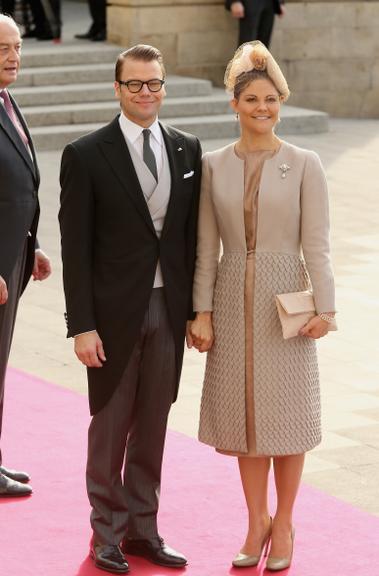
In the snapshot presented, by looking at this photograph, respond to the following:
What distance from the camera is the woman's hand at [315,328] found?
18.3 ft

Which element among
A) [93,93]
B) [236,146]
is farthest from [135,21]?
[236,146]

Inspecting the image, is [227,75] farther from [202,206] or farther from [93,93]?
[93,93]

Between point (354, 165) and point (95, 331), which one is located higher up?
point (95, 331)

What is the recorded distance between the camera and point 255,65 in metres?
5.55

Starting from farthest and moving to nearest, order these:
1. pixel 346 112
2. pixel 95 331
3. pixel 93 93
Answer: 1. pixel 346 112
2. pixel 93 93
3. pixel 95 331

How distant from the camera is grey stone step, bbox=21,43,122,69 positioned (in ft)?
59.9

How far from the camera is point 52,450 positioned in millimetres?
7180

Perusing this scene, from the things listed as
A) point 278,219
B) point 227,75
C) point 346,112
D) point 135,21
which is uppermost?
point 227,75

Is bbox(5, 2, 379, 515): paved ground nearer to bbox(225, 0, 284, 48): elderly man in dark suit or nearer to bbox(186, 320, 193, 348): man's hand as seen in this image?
bbox(186, 320, 193, 348): man's hand

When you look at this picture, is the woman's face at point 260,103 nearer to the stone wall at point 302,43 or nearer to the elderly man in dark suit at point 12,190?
the elderly man in dark suit at point 12,190

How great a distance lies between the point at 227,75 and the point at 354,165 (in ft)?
35.0

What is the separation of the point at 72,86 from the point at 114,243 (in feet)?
41.9

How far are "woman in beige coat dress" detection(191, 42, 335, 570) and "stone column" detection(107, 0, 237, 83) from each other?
13.5 metres

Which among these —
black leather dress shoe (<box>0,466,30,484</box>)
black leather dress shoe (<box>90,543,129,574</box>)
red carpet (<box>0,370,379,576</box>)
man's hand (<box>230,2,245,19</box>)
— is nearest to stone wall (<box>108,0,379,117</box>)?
man's hand (<box>230,2,245,19</box>)
